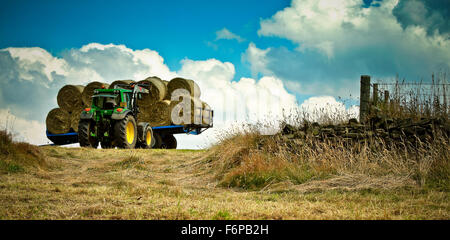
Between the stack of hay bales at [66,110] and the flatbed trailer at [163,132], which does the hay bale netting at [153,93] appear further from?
the stack of hay bales at [66,110]

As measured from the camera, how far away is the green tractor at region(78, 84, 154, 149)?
12664 millimetres

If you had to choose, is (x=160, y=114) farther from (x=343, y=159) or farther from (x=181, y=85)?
(x=343, y=159)

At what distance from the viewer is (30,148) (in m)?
9.06

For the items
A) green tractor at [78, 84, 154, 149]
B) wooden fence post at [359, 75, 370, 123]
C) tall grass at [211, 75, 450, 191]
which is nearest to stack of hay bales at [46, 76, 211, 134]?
green tractor at [78, 84, 154, 149]

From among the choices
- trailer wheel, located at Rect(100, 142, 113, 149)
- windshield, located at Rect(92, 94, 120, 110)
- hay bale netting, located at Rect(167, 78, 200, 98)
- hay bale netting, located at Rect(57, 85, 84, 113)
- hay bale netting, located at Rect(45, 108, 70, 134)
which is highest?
hay bale netting, located at Rect(167, 78, 200, 98)

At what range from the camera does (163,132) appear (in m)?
15.9

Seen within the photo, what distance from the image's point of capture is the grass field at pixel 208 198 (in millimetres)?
4035

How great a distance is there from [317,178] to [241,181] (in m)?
1.33

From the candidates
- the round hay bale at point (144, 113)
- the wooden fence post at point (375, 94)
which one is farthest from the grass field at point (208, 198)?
the round hay bale at point (144, 113)

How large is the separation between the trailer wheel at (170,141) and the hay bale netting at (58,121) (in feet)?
14.5

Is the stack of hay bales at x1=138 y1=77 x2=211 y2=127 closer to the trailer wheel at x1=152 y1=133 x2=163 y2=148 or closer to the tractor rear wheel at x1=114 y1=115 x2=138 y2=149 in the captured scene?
the trailer wheel at x1=152 y1=133 x2=163 y2=148

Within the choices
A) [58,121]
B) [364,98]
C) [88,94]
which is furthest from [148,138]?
[364,98]

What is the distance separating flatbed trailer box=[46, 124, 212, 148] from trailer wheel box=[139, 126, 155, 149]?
1.73ft
